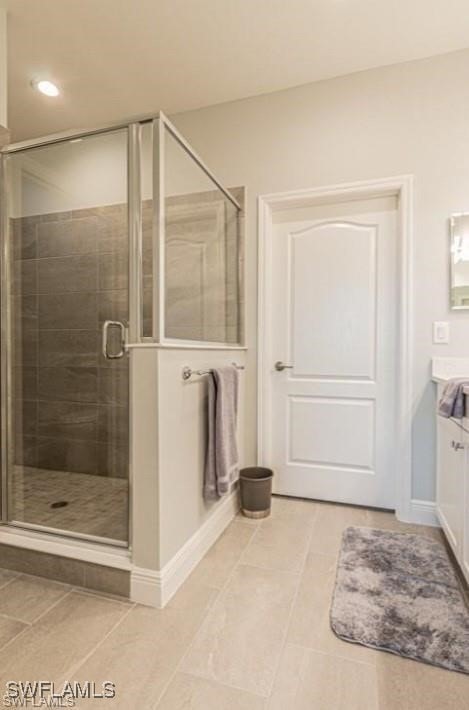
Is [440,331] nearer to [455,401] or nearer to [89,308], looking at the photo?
[455,401]

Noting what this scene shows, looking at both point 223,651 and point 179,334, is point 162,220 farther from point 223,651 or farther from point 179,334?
point 223,651

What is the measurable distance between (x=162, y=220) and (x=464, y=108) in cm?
188

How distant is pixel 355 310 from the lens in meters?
2.44

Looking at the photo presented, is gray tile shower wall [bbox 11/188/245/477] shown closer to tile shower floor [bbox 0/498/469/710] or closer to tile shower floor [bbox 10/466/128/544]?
tile shower floor [bbox 10/466/128/544]

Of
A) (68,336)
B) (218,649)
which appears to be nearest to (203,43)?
(68,336)

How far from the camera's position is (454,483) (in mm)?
1687

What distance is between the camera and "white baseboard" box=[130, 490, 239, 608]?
1484 mm

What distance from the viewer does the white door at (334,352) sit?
239cm

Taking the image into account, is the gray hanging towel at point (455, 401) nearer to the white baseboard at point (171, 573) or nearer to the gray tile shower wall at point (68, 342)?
the white baseboard at point (171, 573)

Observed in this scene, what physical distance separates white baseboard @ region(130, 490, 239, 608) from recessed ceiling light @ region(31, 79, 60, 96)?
2.82 metres

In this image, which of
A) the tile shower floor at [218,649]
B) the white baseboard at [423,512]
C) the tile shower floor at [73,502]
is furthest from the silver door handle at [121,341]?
the white baseboard at [423,512]

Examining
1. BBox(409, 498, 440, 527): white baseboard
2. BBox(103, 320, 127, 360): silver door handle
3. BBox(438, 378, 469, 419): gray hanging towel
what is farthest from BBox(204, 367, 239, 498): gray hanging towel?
BBox(409, 498, 440, 527): white baseboard

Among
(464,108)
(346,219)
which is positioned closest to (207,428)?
(346,219)

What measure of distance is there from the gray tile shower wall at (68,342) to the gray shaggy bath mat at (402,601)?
1184mm
